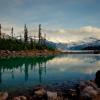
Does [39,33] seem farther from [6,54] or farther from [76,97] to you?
[76,97]

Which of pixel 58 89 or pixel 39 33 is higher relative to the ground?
pixel 39 33

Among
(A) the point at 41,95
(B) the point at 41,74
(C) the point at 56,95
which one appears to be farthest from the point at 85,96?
(B) the point at 41,74

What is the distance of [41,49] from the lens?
13775cm

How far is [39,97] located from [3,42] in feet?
323

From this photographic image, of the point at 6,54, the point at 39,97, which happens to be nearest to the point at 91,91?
the point at 39,97

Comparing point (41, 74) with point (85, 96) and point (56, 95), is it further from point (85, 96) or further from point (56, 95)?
point (85, 96)

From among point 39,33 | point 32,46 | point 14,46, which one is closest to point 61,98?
point 14,46

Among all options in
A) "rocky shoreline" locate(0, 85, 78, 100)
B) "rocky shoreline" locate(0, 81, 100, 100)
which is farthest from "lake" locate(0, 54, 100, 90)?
"rocky shoreline" locate(0, 81, 100, 100)

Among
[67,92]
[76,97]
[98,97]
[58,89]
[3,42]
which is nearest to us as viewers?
[98,97]

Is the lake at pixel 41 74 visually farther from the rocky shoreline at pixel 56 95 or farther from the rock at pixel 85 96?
the rock at pixel 85 96

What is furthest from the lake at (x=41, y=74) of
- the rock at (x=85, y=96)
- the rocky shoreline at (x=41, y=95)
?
the rock at (x=85, y=96)

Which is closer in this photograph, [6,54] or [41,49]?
[6,54]

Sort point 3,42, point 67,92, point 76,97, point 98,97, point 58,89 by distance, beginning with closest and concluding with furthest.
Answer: point 98,97, point 76,97, point 67,92, point 58,89, point 3,42

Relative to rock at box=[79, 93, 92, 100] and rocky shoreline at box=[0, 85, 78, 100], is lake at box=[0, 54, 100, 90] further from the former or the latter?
rock at box=[79, 93, 92, 100]
